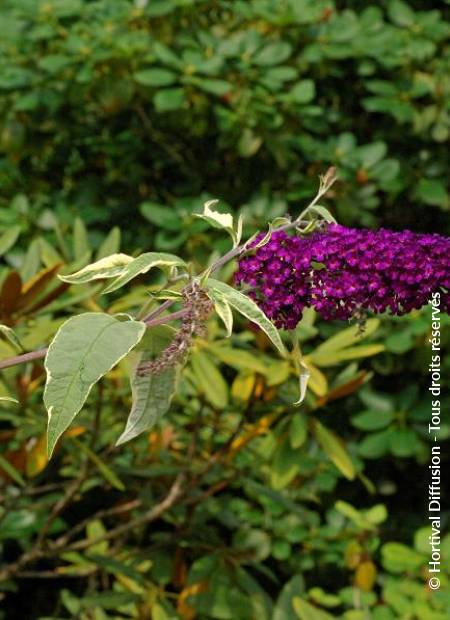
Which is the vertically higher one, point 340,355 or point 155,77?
point 155,77

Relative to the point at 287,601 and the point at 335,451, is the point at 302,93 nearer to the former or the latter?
the point at 335,451

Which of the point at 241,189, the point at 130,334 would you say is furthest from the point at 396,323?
the point at 130,334

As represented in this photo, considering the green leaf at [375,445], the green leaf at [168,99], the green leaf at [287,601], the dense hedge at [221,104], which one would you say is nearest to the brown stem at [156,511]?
the green leaf at [287,601]

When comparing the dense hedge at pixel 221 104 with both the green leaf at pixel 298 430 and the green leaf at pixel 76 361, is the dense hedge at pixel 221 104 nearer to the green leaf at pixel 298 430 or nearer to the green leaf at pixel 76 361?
the green leaf at pixel 298 430

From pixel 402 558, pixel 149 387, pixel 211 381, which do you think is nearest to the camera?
pixel 149 387

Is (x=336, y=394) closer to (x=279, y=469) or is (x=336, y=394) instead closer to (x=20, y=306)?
(x=279, y=469)

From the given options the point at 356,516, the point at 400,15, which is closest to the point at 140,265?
the point at 356,516

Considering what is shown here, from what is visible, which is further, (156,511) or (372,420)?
(372,420)
